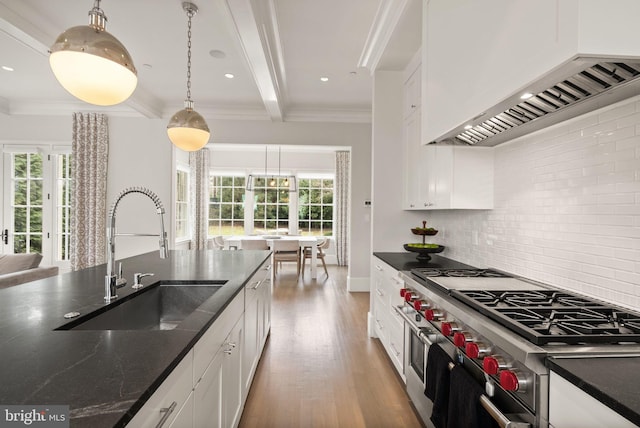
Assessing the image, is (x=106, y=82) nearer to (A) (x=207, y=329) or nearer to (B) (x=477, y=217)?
(A) (x=207, y=329)

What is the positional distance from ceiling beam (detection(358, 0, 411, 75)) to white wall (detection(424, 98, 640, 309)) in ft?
4.27

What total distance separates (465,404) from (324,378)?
1.56 metres

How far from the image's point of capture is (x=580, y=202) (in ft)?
5.42

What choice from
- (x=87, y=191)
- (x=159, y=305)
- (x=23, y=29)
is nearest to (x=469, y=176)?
(x=159, y=305)

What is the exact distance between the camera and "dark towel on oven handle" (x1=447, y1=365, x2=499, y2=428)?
125cm

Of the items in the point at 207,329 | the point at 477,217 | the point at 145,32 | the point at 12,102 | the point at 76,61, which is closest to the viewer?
the point at 207,329

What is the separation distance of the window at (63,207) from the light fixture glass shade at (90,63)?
4832 millimetres

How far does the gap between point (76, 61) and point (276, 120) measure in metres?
4.30

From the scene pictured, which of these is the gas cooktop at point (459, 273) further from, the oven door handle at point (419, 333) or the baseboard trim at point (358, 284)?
the baseboard trim at point (358, 284)

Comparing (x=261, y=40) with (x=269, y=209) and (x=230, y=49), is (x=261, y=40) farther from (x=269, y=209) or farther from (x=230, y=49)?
(x=269, y=209)

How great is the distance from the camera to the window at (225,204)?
27.7 feet

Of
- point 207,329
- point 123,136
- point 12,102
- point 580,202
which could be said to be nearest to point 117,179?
point 123,136

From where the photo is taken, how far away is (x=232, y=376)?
1783mm

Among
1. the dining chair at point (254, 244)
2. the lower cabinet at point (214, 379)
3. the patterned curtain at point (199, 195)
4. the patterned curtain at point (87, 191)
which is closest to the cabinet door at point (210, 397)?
the lower cabinet at point (214, 379)
